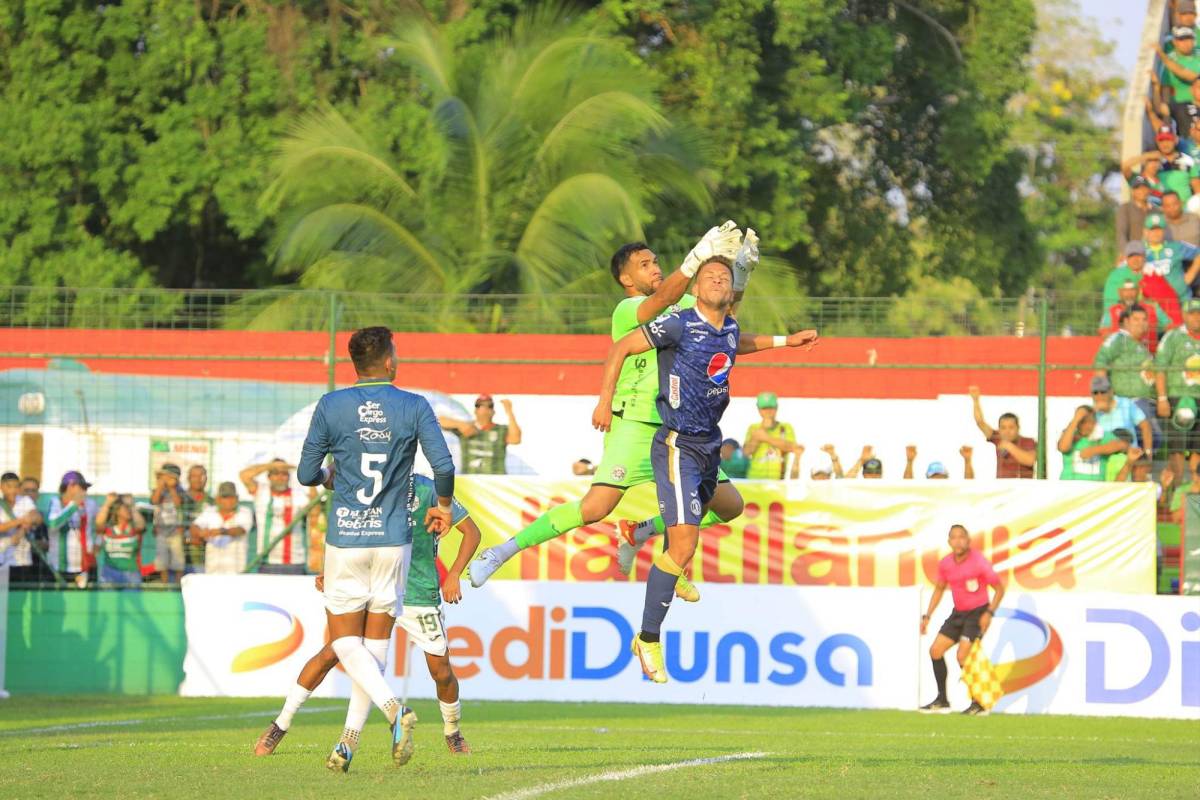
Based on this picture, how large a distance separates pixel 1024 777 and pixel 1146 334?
8729 millimetres

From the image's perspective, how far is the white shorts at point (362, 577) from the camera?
9.88m

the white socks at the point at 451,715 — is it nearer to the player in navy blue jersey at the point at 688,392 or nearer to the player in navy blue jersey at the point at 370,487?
the player in navy blue jersey at the point at 370,487

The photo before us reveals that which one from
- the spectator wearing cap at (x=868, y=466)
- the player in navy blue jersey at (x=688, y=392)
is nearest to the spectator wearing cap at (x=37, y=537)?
the spectator wearing cap at (x=868, y=466)

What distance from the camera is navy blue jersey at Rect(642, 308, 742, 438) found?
9.80 metres

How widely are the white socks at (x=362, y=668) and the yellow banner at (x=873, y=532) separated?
785 centimetres

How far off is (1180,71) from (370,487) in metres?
18.4

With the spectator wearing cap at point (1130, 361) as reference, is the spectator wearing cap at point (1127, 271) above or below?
above

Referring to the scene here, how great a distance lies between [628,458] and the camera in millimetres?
10406

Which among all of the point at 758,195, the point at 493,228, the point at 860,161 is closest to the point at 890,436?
the point at 493,228

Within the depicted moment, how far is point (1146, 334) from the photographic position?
18109 millimetres

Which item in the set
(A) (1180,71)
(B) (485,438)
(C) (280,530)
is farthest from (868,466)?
(A) (1180,71)

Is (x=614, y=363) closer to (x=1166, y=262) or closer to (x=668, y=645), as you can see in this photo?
(x=668, y=645)

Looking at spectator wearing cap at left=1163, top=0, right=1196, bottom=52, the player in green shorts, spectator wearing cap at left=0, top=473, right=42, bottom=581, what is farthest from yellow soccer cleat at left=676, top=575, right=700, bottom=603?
spectator wearing cap at left=1163, top=0, right=1196, bottom=52

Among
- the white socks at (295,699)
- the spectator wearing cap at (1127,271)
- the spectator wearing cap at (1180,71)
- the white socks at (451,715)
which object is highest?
the spectator wearing cap at (1180,71)
